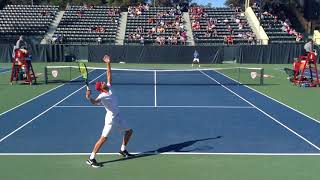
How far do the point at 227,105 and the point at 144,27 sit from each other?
34.8 meters

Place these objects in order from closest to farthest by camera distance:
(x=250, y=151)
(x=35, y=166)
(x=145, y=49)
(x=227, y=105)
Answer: (x=35, y=166), (x=250, y=151), (x=227, y=105), (x=145, y=49)

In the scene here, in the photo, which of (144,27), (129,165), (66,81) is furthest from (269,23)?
(129,165)

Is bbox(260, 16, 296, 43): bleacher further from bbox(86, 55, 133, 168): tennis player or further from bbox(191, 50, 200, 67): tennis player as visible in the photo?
bbox(86, 55, 133, 168): tennis player

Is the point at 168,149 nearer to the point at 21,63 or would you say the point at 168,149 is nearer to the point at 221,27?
the point at 21,63

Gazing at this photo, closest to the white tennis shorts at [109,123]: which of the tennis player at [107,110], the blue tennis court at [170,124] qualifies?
the tennis player at [107,110]

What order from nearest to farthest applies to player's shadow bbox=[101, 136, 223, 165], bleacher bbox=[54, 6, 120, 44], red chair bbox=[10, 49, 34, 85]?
1. player's shadow bbox=[101, 136, 223, 165]
2. red chair bbox=[10, 49, 34, 85]
3. bleacher bbox=[54, 6, 120, 44]

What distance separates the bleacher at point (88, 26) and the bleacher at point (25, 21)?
1.62m

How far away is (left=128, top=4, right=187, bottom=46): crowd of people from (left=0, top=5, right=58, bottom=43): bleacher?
943 cm

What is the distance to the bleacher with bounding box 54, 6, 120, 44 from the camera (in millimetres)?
49750

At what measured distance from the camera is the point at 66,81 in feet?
87.9

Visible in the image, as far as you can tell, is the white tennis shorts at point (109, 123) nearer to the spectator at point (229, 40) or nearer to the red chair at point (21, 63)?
the red chair at point (21, 63)

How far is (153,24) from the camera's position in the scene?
5209cm

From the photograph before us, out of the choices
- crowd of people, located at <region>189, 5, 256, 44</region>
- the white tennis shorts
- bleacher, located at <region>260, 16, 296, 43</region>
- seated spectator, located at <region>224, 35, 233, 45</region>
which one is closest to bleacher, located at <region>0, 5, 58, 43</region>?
crowd of people, located at <region>189, 5, 256, 44</region>

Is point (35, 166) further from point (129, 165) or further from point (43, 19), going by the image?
point (43, 19)
